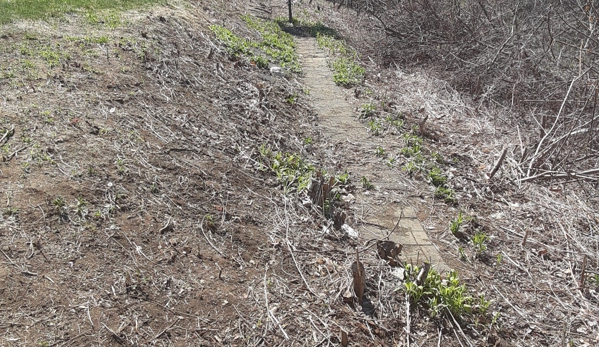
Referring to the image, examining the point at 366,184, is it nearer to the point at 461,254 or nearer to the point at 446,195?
the point at 446,195

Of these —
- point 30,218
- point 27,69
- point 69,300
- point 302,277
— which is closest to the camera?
point 69,300

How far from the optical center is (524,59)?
8086mm

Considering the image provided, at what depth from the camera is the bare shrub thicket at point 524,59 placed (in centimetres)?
591

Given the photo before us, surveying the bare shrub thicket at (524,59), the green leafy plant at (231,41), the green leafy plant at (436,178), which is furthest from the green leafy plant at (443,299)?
the green leafy plant at (231,41)

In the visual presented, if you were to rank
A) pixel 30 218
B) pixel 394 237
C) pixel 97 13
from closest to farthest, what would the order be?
pixel 30 218, pixel 394 237, pixel 97 13

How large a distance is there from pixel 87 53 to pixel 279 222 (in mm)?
3289

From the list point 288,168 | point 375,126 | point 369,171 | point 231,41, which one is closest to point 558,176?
point 369,171

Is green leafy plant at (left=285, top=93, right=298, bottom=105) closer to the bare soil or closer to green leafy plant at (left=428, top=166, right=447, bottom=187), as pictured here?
the bare soil

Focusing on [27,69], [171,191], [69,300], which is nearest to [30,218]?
[69,300]

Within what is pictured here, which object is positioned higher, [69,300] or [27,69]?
[27,69]

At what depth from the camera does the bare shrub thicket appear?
5.91 metres

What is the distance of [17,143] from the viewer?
13.0 ft

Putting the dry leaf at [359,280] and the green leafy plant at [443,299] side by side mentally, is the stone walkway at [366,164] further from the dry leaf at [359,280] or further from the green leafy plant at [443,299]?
the dry leaf at [359,280]

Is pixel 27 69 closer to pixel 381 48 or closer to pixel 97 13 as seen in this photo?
pixel 97 13
